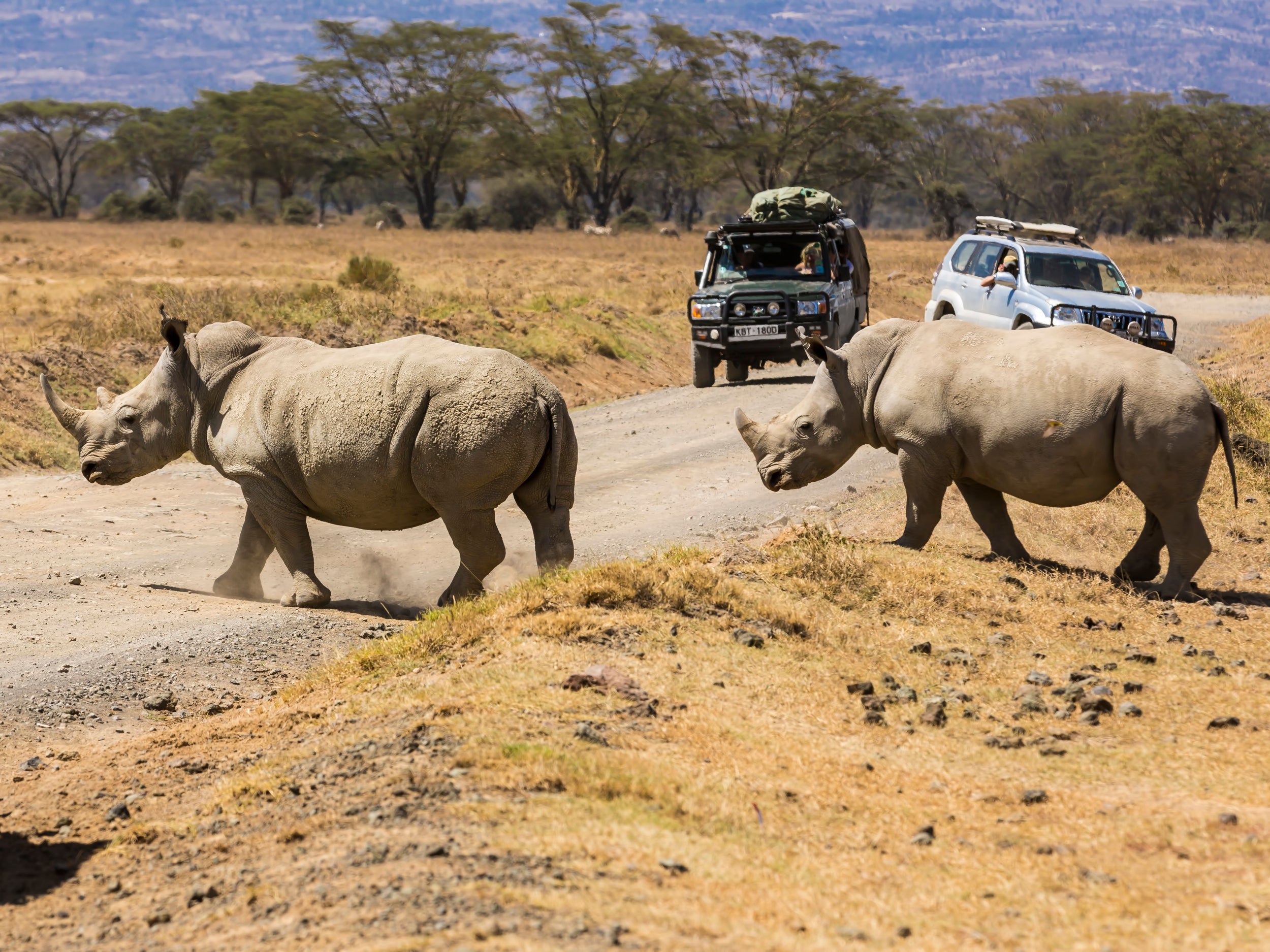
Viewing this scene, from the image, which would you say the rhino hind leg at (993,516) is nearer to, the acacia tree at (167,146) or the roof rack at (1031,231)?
the roof rack at (1031,231)

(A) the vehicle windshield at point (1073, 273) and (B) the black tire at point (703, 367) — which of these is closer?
(A) the vehicle windshield at point (1073, 273)

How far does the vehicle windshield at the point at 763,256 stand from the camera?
68.4ft

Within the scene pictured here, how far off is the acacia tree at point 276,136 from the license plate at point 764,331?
190ft

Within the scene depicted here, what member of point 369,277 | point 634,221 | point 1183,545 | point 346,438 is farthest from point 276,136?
point 1183,545

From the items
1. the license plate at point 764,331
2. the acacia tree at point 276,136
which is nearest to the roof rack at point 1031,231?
the license plate at point 764,331

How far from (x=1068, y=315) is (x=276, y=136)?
205ft

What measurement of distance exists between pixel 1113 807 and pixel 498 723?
2454 mm

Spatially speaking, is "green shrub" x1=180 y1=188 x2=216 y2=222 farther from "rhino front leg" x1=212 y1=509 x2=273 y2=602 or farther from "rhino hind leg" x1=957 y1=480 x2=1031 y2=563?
"rhino hind leg" x1=957 y1=480 x2=1031 y2=563

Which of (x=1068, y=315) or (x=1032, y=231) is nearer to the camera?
(x=1068, y=315)

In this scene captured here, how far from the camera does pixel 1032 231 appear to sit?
19.3 meters

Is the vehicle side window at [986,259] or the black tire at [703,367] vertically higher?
the vehicle side window at [986,259]

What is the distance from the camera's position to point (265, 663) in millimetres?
8008

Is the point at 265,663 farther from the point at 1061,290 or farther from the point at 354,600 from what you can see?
the point at 1061,290

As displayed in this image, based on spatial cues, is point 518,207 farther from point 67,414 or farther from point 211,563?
point 67,414
